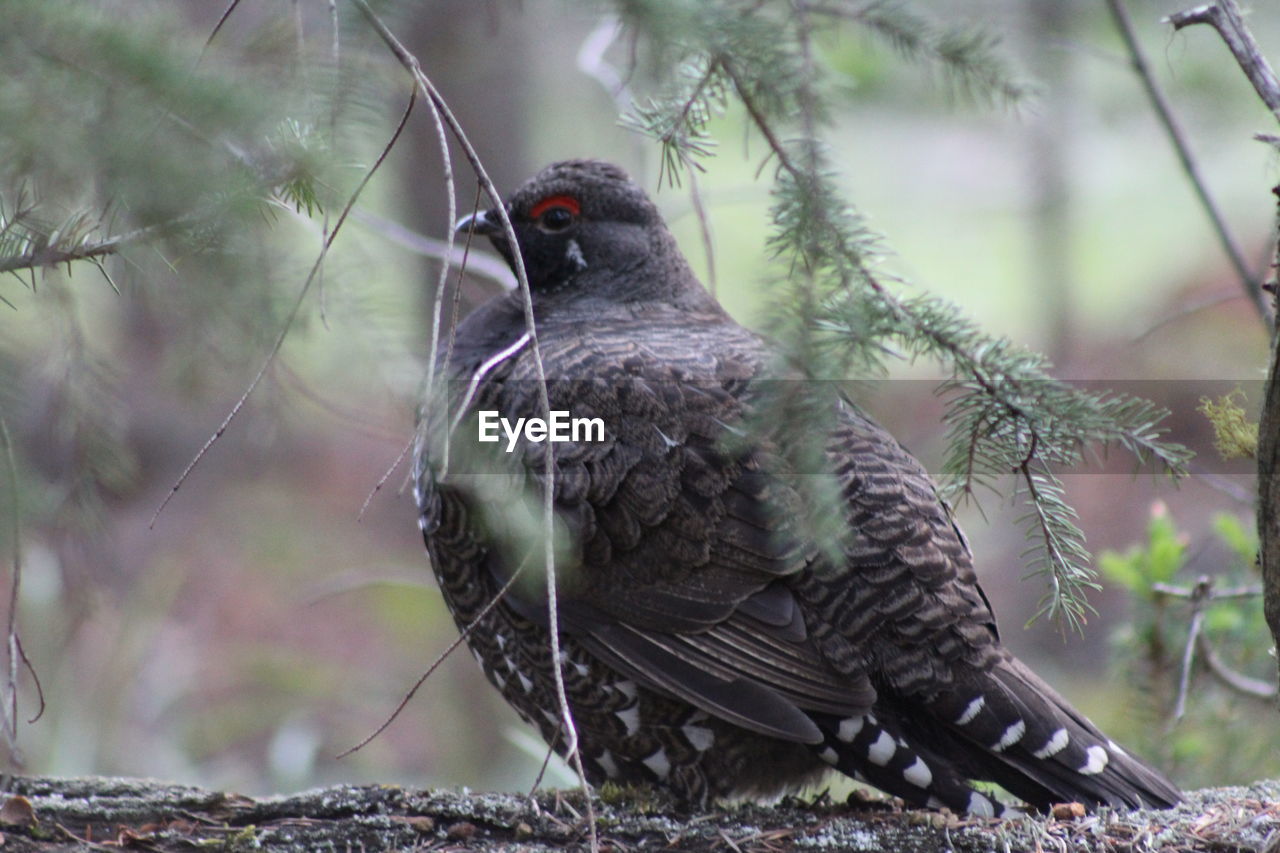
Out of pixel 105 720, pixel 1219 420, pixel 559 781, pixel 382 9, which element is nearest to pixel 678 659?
pixel 1219 420

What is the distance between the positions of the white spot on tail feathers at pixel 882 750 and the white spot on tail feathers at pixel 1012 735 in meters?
0.29

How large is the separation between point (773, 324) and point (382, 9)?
98 centimetres

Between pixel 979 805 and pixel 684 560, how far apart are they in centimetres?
108

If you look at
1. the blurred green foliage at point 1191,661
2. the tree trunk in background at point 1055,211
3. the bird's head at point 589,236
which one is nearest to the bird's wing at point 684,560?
the bird's head at point 589,236

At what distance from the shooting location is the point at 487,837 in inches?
123

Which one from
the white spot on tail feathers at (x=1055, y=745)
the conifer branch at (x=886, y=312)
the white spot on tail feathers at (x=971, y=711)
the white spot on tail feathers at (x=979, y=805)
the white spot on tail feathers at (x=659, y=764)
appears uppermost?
the conifer branch at (x=886, y=312)

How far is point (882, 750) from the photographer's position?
10.9 feet

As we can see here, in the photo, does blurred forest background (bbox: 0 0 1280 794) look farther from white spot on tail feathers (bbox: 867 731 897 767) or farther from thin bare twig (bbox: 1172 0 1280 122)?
white spot on tail feathers (bbox: 867 731 897 767)

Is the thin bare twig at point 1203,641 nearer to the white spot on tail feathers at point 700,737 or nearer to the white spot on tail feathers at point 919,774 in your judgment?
the white spot on tail feathers at point 919,774

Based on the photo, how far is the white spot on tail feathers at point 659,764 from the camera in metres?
3.61

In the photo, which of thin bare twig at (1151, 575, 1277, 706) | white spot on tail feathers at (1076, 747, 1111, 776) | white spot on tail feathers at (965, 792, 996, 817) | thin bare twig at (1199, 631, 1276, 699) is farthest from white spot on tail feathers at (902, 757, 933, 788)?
thin bare twig at (1199, 631, 1276, 699)

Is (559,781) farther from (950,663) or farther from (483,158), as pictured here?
(483,158)

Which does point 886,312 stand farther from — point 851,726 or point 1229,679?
point 1229,679

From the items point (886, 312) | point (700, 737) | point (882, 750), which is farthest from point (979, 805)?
point (886, 312)
